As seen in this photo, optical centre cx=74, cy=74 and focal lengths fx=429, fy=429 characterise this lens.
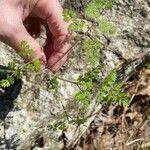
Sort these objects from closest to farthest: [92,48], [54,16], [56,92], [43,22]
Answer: [92,48], [54,16], [43,22], [56,92]

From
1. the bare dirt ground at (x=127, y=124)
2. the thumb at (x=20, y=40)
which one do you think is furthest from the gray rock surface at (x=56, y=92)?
the thumb at (x=20, y=40)

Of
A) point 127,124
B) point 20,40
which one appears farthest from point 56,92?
point 127,124

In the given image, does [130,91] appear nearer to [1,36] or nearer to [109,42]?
[109,42]

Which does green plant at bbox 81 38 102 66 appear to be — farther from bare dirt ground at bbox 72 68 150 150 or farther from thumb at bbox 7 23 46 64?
bare dirt ground at bbox 72 68 150 150

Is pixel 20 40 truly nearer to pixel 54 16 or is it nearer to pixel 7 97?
pixel 54 16

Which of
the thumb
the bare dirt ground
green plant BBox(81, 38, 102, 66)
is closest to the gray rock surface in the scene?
the bare dirt ground

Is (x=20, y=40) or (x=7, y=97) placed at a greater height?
(x=20, y=40)
